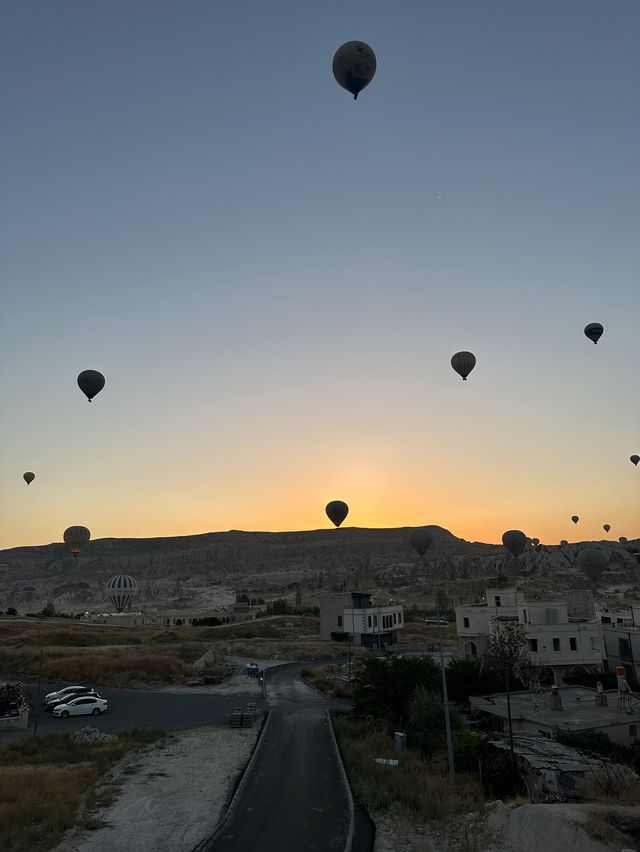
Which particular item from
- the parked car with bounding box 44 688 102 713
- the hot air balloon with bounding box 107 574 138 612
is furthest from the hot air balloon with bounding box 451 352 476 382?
the hot air balloon with bounding box 107 574 138 612

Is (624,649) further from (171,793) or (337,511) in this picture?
(171,793)

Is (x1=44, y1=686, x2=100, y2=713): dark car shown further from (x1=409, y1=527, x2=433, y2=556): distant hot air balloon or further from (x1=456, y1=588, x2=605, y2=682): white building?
(x1=456, y1=588, x2=605, y2=682): white building

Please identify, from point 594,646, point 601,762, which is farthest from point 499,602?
point 601,762

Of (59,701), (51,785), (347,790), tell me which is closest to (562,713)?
(347,790)

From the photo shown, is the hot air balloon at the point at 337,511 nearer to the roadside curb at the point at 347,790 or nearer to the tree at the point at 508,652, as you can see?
the tree at the point at 508,652

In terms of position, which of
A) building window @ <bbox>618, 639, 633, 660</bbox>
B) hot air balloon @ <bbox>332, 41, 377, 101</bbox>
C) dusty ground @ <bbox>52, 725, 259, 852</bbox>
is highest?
hot air balloon @ <bbox>332, 41, 377, 101</bbox>

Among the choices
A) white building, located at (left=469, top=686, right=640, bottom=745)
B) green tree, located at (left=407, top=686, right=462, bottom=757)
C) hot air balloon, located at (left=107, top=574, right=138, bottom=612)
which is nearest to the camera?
green tree, located at (left=407, top=686, right=462, bottom=757)
